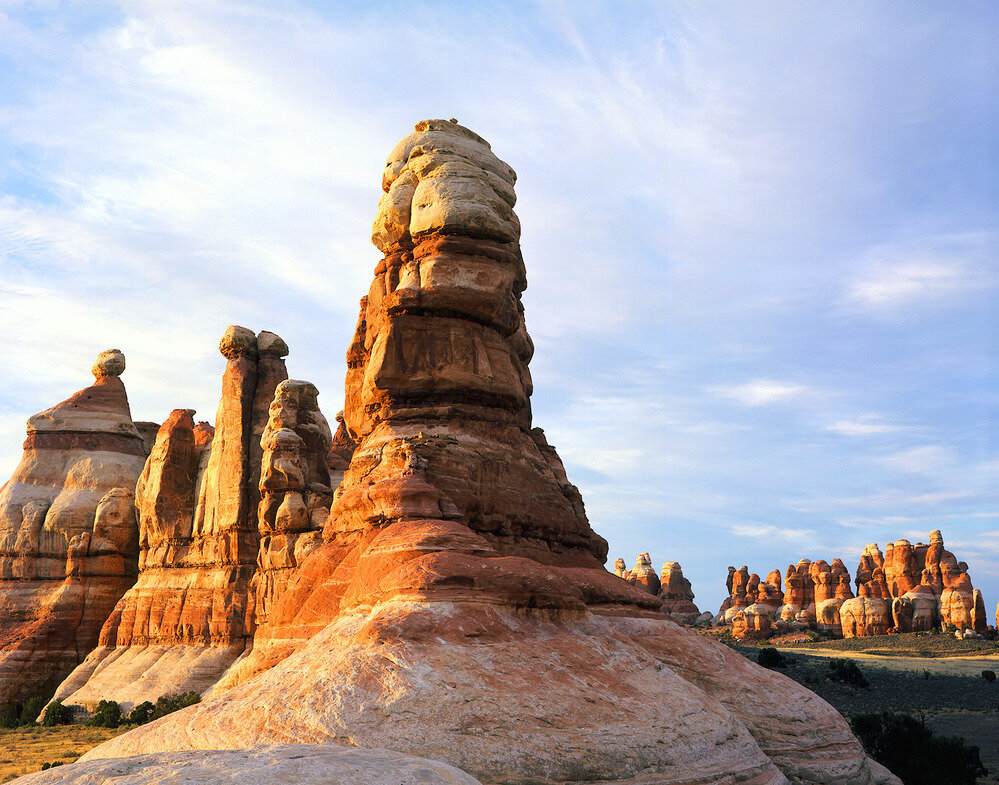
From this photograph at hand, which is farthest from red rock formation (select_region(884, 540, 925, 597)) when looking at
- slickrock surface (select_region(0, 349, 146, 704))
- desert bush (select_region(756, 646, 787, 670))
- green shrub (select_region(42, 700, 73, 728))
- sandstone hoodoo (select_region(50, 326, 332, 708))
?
green shrub (select_region(42, 700, 73, 728))

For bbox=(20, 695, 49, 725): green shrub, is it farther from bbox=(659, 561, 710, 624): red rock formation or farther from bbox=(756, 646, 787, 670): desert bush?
bbox=(659, 561, 710, 624): red rock formation

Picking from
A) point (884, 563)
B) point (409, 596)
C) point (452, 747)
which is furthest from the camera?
point (884, 563)

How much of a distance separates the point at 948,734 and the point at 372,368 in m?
28.6

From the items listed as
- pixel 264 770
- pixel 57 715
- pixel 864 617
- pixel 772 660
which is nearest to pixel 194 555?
pixel 57 715

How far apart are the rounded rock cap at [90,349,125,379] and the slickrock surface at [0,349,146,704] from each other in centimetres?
6

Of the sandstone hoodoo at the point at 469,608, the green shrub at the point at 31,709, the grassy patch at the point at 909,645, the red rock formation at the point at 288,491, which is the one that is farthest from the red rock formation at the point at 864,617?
the green shrub at the point at 31,709

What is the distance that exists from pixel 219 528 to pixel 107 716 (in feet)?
32.3

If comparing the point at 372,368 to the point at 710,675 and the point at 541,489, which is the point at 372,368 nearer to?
the point at 541,489

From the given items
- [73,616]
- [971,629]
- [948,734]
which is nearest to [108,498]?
[73,616]

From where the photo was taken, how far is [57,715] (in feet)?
111

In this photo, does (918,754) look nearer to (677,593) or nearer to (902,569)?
(902,569)

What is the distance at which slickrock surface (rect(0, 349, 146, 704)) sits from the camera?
39.4 meters

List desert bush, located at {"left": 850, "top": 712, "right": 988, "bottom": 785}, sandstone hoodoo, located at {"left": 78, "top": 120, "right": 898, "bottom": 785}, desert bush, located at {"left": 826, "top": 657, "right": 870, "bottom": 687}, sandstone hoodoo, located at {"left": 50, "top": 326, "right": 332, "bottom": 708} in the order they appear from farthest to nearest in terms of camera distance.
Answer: desert bush, located at {"left": 826, "top": 657, "right": 870, "bottom": 687}
sandstone hoodoo, located at {"left": 50, "top": 326, "right": 332, "bottom": 708}
desert bush, located at {"left": 850, "top": 712, "right": 988, "bottom": 785}
sandstone hoodoo, located at {"left": 78, "top": 120, "right": 898, "bottom": 785}

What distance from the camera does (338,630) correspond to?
12.8 metres
